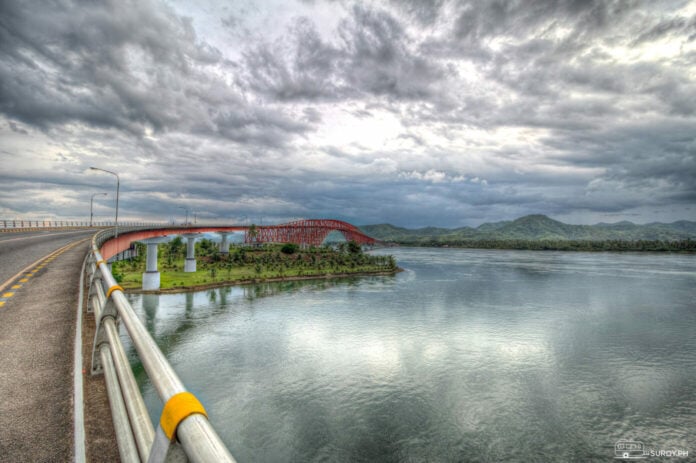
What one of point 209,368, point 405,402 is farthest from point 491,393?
point 209,368

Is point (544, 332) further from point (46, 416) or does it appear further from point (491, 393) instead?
point (46, 416)

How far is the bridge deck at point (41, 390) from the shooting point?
4121mm

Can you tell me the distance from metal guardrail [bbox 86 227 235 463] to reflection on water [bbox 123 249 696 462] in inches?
653

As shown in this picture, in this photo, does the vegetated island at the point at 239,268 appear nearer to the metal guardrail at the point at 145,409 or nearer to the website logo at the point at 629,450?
the website logo at the point at 629,450

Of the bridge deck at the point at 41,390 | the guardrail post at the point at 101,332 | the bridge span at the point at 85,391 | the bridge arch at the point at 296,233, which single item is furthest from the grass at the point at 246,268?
the guardrail post at the point at 101,332

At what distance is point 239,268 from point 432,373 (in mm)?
61204

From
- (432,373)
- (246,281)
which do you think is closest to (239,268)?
(246,281)

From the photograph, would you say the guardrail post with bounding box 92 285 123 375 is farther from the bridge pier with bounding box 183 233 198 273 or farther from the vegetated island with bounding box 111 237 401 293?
the bridge pier with bounding box 183 233 198 273

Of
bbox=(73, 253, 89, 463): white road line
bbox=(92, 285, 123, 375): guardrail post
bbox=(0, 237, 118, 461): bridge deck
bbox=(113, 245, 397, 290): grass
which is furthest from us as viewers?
bbox=(113, 245, 397, 290): grass

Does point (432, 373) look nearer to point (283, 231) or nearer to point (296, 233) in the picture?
point (283, 231)

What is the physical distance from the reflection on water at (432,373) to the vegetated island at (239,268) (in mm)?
8607

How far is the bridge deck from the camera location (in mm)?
4121

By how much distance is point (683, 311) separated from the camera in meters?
48.9

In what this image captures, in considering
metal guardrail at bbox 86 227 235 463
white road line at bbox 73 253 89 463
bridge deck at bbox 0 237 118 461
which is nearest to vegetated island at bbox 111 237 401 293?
bridge deck at bbox 0 237 118 461
